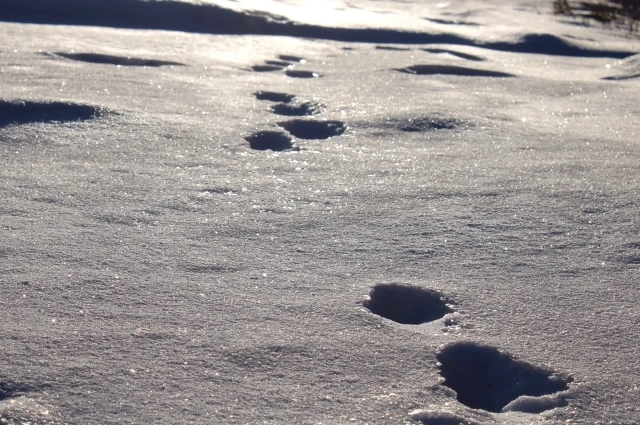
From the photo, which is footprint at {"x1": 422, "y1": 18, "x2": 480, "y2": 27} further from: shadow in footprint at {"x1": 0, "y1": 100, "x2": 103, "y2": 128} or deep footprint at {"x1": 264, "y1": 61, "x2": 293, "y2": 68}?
shadow in footprint at {"x1": 0, "y1": 100, "x2": 103, "y2": 128}

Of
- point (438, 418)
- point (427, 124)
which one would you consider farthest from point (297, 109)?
point (438, 418)

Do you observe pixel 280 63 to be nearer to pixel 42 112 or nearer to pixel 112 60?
pixel 112 60

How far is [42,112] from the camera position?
9.39 ft

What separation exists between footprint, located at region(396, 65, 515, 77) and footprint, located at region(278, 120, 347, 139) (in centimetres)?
111

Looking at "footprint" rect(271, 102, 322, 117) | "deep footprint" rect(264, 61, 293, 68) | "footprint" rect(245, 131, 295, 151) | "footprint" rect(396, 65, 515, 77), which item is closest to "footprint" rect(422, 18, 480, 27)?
"footprint" rect(396, 65, 515, 77)

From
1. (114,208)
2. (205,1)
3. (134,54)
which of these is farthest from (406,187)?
(205,1)

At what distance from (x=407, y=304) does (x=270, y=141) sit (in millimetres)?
1178

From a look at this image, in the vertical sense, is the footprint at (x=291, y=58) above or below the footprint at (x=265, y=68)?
above

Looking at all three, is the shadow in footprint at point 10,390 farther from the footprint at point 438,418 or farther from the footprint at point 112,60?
the footprint at point 112,60

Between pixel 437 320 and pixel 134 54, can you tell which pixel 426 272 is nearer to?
pixel 437 320

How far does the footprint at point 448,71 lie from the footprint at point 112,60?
1.15 metres

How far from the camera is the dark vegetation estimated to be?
6.00 meters

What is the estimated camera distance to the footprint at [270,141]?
110 inches

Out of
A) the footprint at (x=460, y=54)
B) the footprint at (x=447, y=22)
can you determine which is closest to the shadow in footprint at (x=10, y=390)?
the footprint at (x=460, y=54)
